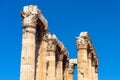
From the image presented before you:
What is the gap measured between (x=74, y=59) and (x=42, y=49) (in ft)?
54.2

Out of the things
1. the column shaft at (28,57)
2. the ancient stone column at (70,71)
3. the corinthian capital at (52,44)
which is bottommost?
the column shaft at (28,57)

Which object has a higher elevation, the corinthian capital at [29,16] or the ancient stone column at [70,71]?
the corinthian capital at [29,16]

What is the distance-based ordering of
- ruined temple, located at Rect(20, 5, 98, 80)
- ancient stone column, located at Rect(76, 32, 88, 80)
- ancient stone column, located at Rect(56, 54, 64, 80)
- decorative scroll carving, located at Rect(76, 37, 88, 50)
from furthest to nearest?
1. ancient stone column, located at Rect(56, 54, 64, 80)
2. decorative scroll carving, located at Rect(76, 37, 88, 50)
3. ancient stone column, located at Rect(76, 32, 88, 80)
4. ruined temple, located at Rect(20, 5, 98, 80)

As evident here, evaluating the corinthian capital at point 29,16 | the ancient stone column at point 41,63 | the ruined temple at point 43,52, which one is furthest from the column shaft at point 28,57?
the ancient stone column at point 41,63

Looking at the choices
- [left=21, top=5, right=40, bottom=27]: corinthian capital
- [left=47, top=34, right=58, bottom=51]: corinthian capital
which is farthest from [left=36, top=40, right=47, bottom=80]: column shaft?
[left=47, top=34, right=58, bottom=51]: corinthian capital

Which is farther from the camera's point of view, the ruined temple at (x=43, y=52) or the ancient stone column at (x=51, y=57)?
the ancient stone column at (x=51, y=57)

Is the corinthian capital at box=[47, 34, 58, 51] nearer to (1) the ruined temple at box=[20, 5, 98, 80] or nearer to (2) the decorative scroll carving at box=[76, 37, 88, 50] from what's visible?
(1) the ruined temple at box=[20, 5, 98, 80]

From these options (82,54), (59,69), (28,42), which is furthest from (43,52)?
(59,69)

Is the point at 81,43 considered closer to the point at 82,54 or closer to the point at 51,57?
the point at 82,54

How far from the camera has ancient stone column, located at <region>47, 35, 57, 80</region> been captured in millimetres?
33122

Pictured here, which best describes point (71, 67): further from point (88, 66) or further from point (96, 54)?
point (88, 66)

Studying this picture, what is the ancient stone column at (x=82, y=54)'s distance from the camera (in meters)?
33.4

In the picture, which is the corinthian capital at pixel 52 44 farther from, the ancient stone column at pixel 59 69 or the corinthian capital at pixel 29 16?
the corinthian capital at pixel 29 16

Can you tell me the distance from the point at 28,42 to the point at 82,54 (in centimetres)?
958
